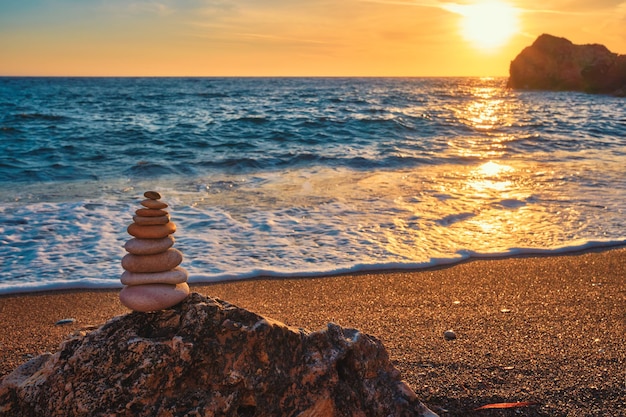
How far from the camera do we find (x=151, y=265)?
2342 millimetres

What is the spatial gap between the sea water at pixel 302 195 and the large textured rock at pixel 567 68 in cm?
3648

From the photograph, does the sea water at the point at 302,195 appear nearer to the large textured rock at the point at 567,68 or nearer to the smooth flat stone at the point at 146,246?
the smooth flat stone at the point at 146,246

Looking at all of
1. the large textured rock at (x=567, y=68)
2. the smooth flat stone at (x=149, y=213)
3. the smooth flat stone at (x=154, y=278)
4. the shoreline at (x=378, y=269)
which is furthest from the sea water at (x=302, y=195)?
Result: the large textured rock at (x=567, y=68)

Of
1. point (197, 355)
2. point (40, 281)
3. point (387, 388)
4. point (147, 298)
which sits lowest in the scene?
point (40, 281)

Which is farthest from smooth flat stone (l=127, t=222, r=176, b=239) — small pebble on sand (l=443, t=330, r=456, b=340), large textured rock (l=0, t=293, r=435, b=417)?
small pebble on sand (l=443, t=330, r=456, b=340)

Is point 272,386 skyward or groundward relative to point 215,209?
skyward

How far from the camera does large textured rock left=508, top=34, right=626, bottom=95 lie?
171 feet

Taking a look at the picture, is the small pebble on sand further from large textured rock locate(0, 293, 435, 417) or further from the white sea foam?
the white sea foam

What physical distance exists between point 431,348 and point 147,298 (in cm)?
218

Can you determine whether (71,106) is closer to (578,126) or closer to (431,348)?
(578,126)

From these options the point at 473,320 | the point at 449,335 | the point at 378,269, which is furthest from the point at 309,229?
the point at 449,335

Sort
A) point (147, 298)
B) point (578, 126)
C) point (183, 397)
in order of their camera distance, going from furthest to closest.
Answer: point (578, 126) → point (147, 298) → point (183, 397)

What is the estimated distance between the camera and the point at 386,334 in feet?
13.4

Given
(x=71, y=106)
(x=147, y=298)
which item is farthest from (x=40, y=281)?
(x=71, y=106)
